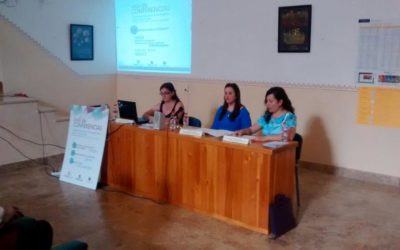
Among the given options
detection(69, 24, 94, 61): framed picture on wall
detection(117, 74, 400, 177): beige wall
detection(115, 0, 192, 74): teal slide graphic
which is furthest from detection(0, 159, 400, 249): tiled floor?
detection(115, 0, 192, 74): teal slide graphic

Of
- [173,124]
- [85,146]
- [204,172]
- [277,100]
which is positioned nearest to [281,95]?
[277,100]

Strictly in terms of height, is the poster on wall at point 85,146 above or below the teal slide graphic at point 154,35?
below

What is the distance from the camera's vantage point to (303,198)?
4.29 metres

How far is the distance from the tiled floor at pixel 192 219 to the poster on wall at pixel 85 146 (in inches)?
5.1

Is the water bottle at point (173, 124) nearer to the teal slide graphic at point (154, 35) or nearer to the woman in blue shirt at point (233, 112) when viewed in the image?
the woman in blue shirt at point (233, 112)

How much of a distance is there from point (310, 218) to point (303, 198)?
0.53 m

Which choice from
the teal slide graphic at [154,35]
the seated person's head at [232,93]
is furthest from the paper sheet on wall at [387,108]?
the teal slide graphic at [154,35]

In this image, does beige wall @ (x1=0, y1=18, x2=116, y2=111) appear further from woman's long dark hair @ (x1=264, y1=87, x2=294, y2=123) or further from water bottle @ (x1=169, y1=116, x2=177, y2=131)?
woman's long dark hair @ (x1=264, y1=87, x2=294, y2=123)

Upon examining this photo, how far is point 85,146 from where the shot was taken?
4.61 meters

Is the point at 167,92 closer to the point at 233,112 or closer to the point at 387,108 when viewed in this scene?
the point at 233,112

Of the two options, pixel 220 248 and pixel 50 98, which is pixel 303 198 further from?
pixel 50 98

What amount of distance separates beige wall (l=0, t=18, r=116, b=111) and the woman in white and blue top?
334 cm

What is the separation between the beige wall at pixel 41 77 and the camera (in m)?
5.57

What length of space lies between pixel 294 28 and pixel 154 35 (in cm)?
238
